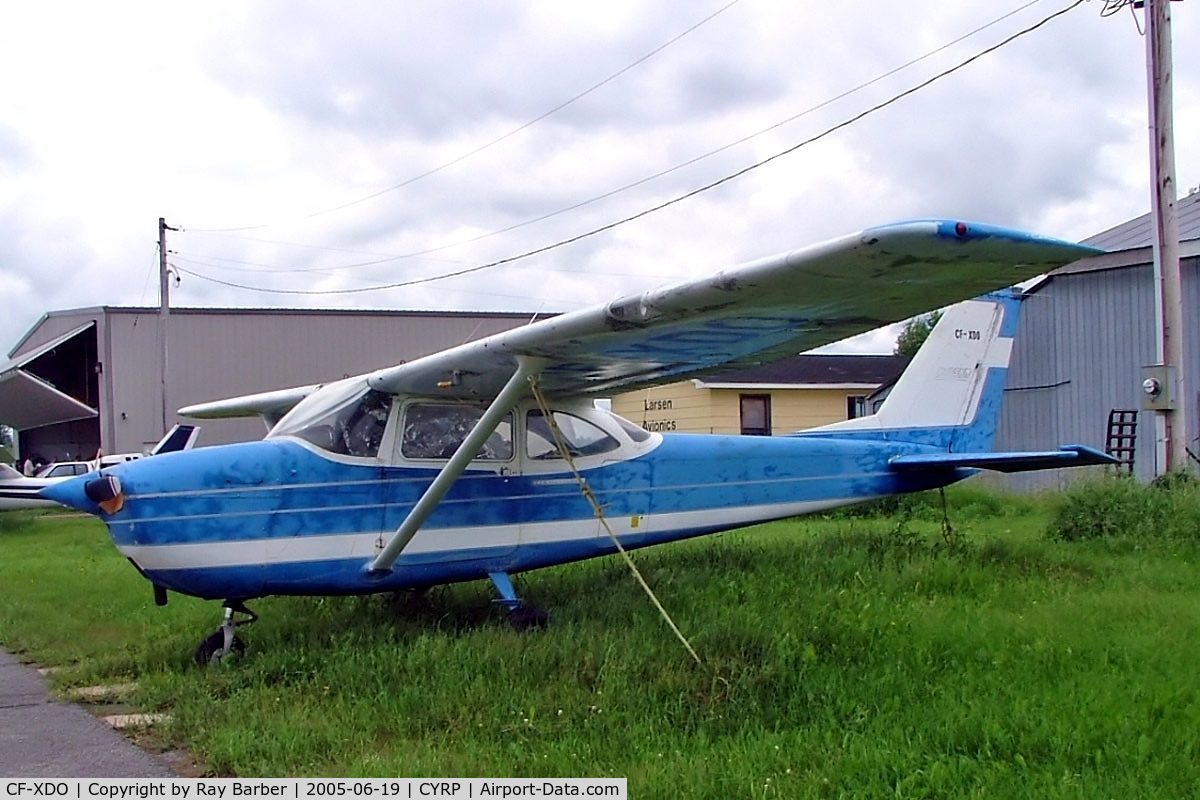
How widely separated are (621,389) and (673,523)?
1166 millimetres

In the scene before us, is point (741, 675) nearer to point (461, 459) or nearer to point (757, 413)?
point (461, 459)

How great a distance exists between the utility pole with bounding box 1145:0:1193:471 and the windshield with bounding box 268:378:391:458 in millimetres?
8086

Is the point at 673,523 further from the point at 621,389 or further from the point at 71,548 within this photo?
the point at 71,548

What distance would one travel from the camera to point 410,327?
3556cm

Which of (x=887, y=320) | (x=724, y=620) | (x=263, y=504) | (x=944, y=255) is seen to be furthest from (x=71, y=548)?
(x=944, y=255)

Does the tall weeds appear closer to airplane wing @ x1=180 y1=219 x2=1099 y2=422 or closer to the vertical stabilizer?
the vertical stabilizer

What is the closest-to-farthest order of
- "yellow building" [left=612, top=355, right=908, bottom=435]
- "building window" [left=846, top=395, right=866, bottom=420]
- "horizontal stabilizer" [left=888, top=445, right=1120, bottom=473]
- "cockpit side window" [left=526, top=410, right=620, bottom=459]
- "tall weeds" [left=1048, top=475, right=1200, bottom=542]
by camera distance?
"cockpit side window" [left=526, top=410, right=620, bottom=459] < "horizontal stabilizer" [left=888, top=445, right=1120, bottom=473] < "tall weeds" [left=1048, top=475, right=1200, bottom=542] < "yellow building" [left=612, top=355, right=908, bottom=435] < "building window" [left=846, top=395, right=866, bottom=420]

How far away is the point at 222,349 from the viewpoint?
3338 centimetres

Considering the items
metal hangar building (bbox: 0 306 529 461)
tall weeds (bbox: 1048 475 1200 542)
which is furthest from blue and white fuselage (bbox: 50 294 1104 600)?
metal hangar building (bbox: 0 306 529 461)

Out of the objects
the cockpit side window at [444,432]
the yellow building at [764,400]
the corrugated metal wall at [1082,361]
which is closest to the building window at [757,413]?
the yellow building at [764,400]

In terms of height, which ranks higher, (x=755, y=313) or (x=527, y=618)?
(x=755, y=313)

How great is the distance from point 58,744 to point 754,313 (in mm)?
4097

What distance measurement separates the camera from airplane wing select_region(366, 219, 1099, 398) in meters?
4.34

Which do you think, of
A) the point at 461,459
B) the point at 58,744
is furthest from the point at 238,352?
the point at 58,744
